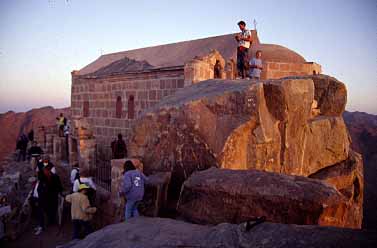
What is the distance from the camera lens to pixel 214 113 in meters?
6.44

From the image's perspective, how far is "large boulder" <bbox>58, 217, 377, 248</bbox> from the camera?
2.68 meters

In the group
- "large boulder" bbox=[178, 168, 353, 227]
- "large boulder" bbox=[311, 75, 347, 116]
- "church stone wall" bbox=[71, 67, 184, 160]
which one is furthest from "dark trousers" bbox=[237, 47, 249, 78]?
"large boulder" bbox=[178, 168, 353, 227]

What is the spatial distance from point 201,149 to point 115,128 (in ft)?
32.4

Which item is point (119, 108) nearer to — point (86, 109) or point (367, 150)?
point (86, 109)

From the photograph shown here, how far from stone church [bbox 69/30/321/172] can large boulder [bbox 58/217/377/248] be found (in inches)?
260

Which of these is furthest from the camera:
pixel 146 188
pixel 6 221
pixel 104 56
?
pixel 104 56

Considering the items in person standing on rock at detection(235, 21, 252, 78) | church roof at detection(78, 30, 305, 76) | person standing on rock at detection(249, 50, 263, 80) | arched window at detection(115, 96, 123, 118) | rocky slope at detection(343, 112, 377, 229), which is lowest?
rocky slope at detection(343, 112, 377, 229)

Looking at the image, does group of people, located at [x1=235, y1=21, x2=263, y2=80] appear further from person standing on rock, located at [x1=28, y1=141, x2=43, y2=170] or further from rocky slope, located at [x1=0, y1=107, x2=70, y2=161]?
rocky slope, located at [x1=0, y1=107, x2=70, y2=161]

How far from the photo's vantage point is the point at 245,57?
9.96m

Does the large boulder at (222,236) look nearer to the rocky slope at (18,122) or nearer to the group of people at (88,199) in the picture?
the group of people at (88,199)

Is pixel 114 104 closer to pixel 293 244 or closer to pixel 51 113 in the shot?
pixel 293 244

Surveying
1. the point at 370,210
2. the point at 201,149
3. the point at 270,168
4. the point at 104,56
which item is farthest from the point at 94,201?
the point at 370,210

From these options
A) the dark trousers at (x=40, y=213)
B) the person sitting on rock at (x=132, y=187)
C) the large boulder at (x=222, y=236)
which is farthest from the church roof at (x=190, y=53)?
the large boulder at (x=222, y=236)

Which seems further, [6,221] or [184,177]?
[6,221]
